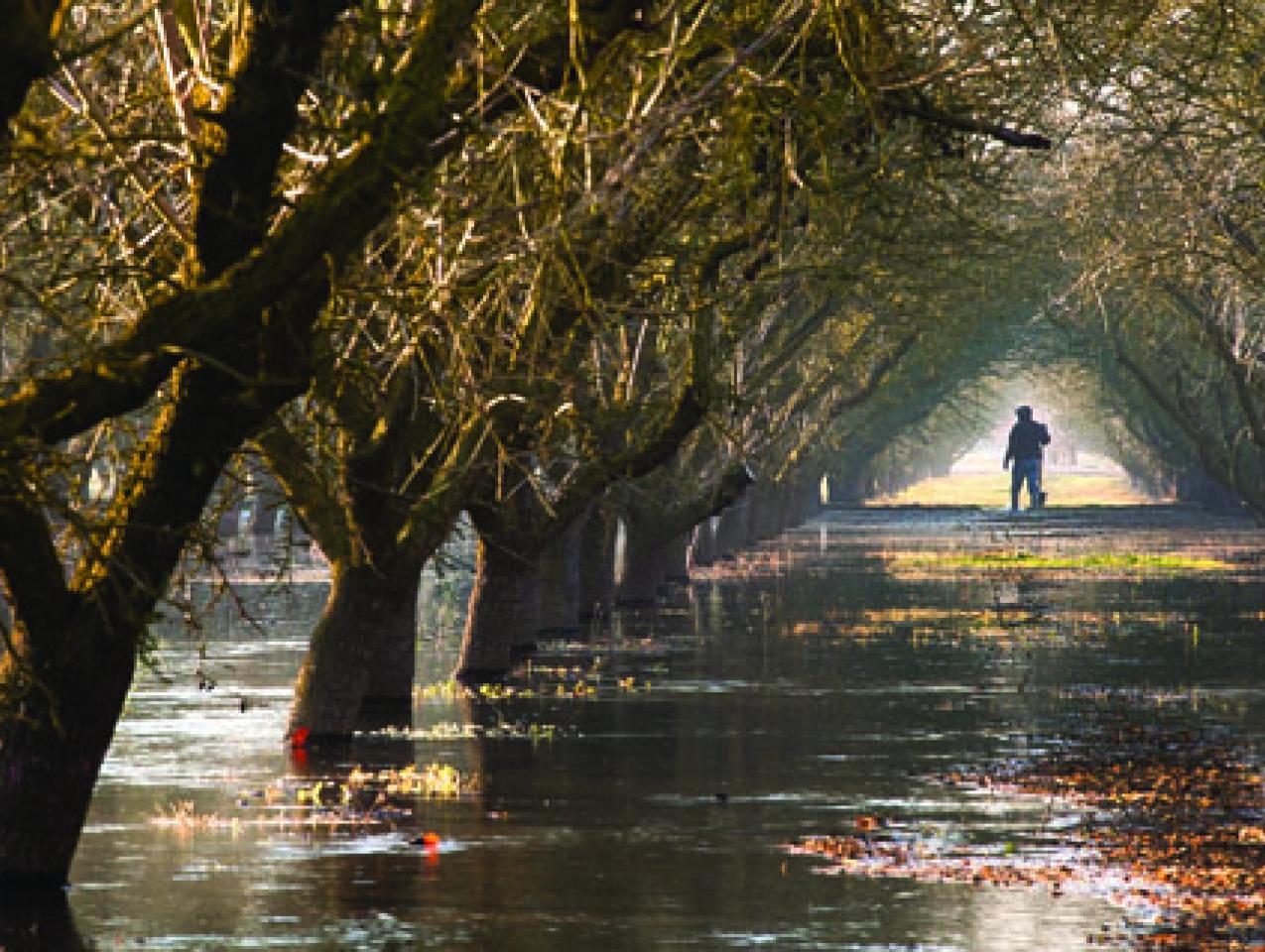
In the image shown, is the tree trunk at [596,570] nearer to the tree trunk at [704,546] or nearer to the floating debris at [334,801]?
the tree trunk at [704,546]

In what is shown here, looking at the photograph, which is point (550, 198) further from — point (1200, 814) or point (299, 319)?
point (1200, 814)

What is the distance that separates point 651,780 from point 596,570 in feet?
72.6

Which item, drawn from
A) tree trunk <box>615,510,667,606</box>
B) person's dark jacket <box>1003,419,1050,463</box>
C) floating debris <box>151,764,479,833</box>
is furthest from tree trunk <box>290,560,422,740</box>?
person's dark jacket <box>1003,419,1050,463</box>

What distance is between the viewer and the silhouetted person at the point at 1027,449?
327 feet

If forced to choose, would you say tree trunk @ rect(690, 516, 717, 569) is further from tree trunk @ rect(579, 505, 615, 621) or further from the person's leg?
the person's leg

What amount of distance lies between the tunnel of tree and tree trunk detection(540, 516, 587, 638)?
0.07 metres

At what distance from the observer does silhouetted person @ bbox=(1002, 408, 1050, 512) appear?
99.7 m

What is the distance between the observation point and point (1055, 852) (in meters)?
16.5

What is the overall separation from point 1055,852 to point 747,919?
125 inches

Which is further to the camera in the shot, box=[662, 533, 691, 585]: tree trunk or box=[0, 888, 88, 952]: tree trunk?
box=[662, 533, 691, 585]: tree trunk

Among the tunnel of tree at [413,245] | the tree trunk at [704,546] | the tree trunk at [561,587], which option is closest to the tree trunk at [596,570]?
the tunnel of tree at [413,245]

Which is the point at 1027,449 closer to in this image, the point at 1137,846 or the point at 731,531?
the point at 731,531

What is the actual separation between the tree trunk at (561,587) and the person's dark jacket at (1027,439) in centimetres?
6058

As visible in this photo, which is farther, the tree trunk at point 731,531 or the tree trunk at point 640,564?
the tree trunk at point 731,531
